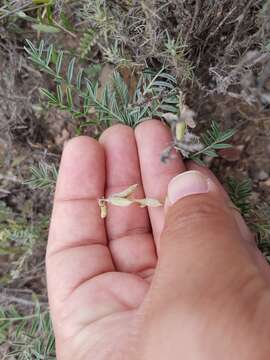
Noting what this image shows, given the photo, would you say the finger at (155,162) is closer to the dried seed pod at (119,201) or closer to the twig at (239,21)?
the dried seed pod at (119,201)

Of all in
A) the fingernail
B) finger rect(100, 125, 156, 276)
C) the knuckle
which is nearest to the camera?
the knuckle

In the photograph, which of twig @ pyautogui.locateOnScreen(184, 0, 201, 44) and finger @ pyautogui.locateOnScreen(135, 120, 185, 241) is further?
finger @ pyautogui.locateOnScreen(135, 120, 185, 241)

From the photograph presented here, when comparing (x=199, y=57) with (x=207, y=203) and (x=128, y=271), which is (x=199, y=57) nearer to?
(x=207, y=203)

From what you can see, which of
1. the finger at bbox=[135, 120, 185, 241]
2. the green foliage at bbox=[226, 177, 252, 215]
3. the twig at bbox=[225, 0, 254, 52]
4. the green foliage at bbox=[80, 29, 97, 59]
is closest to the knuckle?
the finger at bbox=[135, 120, 185, 241]

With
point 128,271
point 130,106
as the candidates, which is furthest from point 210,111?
point 128,271

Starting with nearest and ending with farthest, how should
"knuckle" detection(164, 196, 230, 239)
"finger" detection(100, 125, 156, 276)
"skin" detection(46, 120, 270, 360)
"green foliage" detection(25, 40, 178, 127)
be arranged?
"skin" detection(46, 120, 270, 360)
"knuckle" detection(164, 196, 230, 239)
"green foliage" detection(25, 40, 178, 127)
"finger" detection(100, 125, 156, 276)

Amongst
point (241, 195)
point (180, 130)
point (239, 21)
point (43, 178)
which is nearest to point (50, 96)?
point (43, 178)

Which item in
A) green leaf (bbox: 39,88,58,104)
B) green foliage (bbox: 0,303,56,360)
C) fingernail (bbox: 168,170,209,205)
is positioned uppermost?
green leaf (bbox: 39,88,58,104)

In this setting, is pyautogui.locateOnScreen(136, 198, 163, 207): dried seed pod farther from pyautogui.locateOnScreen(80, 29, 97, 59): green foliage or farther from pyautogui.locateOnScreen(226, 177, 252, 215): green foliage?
pyautogui.locateOnScreen(80, 29, 97, 59): green foliage

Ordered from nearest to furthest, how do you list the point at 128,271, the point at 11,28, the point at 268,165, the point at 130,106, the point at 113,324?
the point at 113,324, the point at 130,106, the point at 128,271, the point at 11,28, the point at 268,165
